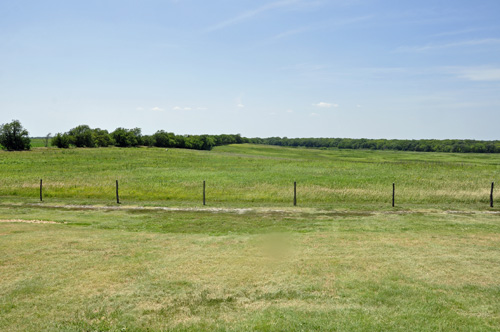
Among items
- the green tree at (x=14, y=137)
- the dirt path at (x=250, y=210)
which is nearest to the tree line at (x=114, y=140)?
the green tree at (x=14, y=137)

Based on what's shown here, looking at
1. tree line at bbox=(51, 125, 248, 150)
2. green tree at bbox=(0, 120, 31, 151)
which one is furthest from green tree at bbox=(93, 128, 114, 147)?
green tree at bbox=(0, 120, 31, 151)

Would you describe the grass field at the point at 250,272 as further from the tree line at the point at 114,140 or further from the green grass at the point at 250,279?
the tree line at the point at 114,140

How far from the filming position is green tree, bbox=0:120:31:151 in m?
A: 85.1

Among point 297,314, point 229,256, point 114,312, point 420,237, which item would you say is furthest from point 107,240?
point 420,237

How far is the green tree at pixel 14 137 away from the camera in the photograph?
85.1 m

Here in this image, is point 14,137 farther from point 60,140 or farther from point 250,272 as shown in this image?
point 250,272

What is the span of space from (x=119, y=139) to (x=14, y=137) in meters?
36.2

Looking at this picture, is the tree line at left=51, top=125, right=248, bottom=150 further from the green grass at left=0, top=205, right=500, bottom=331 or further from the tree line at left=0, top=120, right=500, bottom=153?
the green grass at left=0, top=205, right=500, bottom=331

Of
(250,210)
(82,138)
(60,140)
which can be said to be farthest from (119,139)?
(250,210)

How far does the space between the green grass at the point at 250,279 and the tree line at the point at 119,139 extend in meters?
97.5

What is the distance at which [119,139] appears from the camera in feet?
392

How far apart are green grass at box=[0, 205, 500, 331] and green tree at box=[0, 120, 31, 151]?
280 feet

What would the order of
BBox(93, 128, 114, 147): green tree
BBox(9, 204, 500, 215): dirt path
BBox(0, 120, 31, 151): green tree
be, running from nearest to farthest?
BBox(9, 204, 500, 215): dirt path < BBox(0, 120, 31, 151): green tree < BBox(93, 128, 114, 147): green tree

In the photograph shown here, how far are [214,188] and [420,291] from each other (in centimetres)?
2461
